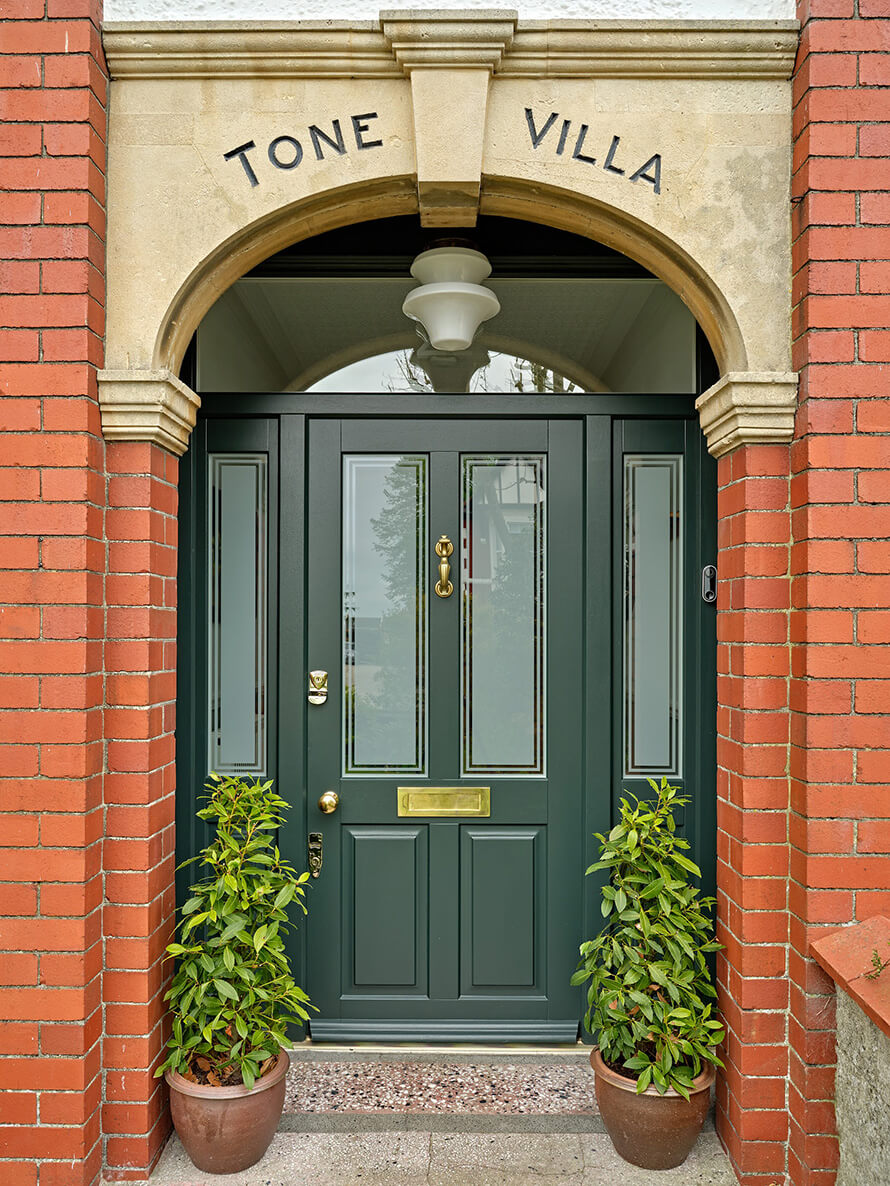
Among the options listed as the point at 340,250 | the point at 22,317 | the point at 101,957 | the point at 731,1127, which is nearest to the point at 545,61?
the point at 340,250

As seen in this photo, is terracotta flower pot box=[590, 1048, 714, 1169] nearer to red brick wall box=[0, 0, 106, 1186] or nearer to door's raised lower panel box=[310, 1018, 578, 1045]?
door's raised lower panel box=[310, 1018, 578, 1045]

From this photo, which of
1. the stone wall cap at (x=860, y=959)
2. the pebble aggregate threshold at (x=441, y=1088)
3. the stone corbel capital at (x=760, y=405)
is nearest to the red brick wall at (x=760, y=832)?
the stone corbel capital at (x=760, y=405)

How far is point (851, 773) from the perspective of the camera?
7.72 ft

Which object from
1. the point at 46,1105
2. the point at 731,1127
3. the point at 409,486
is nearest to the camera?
the point at 46,1105

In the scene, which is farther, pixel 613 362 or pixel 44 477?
pixel 613 362

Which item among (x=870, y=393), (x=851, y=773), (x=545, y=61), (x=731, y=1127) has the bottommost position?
(x=731, y=1127)

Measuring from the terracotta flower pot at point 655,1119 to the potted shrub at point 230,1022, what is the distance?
1031 mm

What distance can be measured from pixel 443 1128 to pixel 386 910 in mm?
731

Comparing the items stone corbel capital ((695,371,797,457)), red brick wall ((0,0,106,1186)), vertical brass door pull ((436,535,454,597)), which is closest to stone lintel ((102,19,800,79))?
red brick wall ((0,0,106,1186))

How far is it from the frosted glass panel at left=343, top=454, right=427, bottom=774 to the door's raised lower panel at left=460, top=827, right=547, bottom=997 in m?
0.42

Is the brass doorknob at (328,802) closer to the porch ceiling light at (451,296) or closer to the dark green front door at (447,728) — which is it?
the dark green front door at (447,728)

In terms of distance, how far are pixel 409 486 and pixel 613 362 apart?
94cm

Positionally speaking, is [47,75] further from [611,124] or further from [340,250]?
[611,124]

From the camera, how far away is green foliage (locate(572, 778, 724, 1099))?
2459 mm
